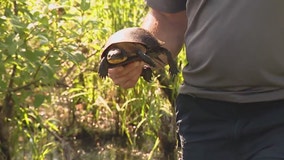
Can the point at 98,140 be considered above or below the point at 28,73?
below

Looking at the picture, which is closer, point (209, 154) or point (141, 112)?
point (209, 154)

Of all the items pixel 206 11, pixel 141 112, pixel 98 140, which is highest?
pixel 206 11

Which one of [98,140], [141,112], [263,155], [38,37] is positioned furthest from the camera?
[98,140]

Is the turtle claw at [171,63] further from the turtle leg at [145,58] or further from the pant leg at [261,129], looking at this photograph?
the pant leg at [261,129]

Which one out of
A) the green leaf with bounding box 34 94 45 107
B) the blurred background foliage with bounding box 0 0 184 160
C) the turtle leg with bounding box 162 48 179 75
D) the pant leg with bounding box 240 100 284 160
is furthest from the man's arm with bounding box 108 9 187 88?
the green leaf with bounding box 34 94 45 107

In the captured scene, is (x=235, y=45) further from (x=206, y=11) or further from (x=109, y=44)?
(x=109, y=44)

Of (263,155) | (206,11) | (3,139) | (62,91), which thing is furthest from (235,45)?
(62,91)

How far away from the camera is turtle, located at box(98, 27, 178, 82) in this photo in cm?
218

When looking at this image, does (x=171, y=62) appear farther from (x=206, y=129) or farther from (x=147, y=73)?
(x=206, y=129)

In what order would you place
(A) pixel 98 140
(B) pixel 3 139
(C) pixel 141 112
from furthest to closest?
(A) pixel 98 140 < (C) pixel 141 112 < (B) pixel 3 139

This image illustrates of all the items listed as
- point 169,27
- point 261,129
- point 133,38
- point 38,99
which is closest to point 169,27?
point 169,27

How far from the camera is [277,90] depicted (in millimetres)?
2184

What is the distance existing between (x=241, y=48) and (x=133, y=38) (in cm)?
27

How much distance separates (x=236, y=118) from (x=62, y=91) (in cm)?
272
